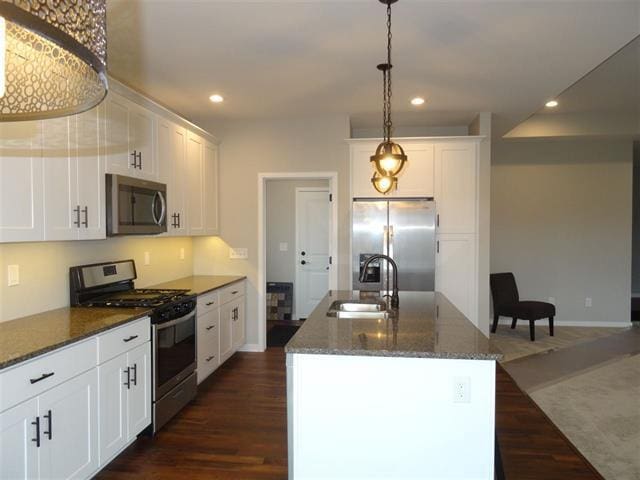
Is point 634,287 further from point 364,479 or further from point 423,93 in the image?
point 364,479

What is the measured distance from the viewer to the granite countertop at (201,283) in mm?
3861

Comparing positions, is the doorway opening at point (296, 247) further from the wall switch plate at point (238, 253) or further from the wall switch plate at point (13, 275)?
the wall switch plate at point (13, 275)

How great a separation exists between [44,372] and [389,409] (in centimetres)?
152

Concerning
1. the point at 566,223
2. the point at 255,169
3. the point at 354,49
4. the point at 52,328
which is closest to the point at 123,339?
the point at 52,328

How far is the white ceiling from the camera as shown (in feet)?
8.02

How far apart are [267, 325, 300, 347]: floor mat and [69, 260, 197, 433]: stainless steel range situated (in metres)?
1.85

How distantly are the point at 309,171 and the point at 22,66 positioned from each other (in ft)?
12.7

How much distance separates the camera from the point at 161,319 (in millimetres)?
2906

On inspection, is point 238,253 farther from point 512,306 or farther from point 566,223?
point 566,223

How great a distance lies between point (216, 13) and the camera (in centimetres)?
247

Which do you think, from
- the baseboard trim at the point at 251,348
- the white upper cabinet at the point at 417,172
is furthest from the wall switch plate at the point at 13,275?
the white upper cabinet at the point at 417,172

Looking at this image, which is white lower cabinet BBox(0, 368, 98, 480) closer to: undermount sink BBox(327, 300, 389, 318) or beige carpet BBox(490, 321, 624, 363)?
undermount sink BBox(327, 300, 389, 318)

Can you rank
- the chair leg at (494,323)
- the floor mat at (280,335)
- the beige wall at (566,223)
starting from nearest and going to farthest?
the floor mat at (280,335), the chair leg at (494,323), the beige wall at (566,223)

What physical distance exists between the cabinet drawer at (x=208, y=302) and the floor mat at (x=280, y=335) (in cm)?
141
